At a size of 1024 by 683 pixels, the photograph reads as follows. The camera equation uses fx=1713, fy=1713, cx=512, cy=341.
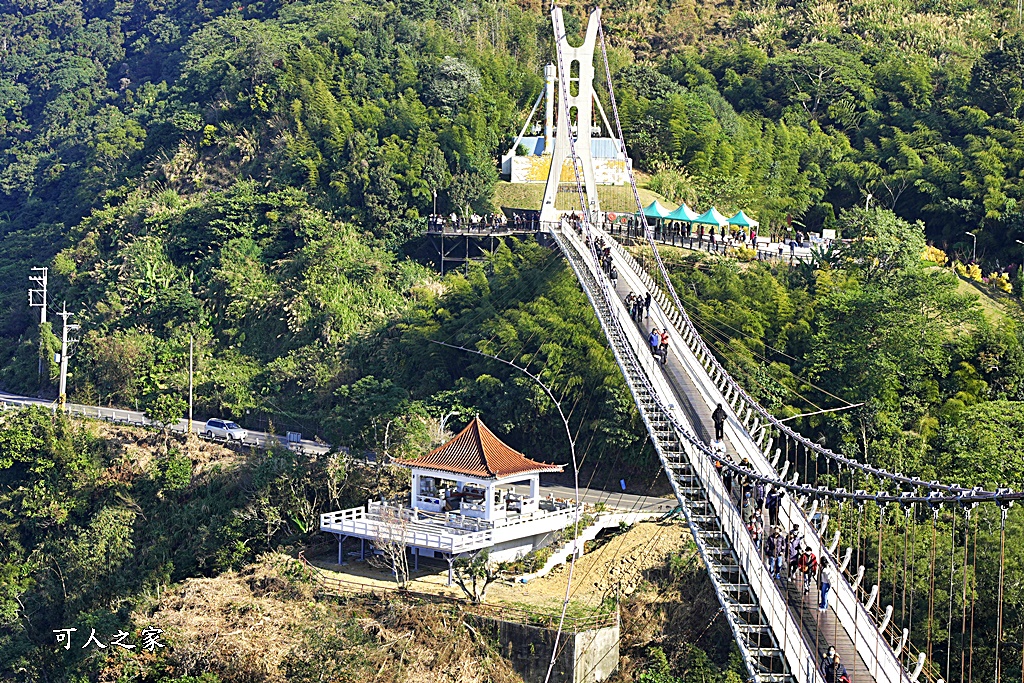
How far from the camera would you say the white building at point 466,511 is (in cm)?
3647

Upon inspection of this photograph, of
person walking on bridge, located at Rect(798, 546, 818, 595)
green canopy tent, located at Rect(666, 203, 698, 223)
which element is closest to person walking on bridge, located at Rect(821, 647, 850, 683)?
person walking on bridge, located at Rect(798, 546, 818, 595)

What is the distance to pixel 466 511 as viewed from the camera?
37.3 metres

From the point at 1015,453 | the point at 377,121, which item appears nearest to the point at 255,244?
the point at 377,121

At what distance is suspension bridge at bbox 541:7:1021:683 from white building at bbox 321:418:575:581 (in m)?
3.80

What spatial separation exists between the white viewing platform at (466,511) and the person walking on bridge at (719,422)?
560cm

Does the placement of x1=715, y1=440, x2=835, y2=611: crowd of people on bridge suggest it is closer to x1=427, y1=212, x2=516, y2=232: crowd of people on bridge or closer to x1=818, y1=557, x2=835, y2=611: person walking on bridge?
x1=818, y1=557, x2=835, y2=611: person walking on bridge

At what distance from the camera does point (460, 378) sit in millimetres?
46250

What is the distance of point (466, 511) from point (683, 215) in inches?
606

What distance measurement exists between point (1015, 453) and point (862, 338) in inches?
249

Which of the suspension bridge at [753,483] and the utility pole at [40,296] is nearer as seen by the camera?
the suspension bridge at [753,483]

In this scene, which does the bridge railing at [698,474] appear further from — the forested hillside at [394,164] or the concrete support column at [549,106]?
the concrete support column at [549,106]

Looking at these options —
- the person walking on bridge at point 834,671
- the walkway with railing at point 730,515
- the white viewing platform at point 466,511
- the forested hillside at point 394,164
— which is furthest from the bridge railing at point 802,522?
the white viewing platform at point 466,511

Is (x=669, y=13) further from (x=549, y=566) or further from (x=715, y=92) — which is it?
(x=549, y=566)

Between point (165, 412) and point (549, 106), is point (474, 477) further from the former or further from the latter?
point (549, 106)
